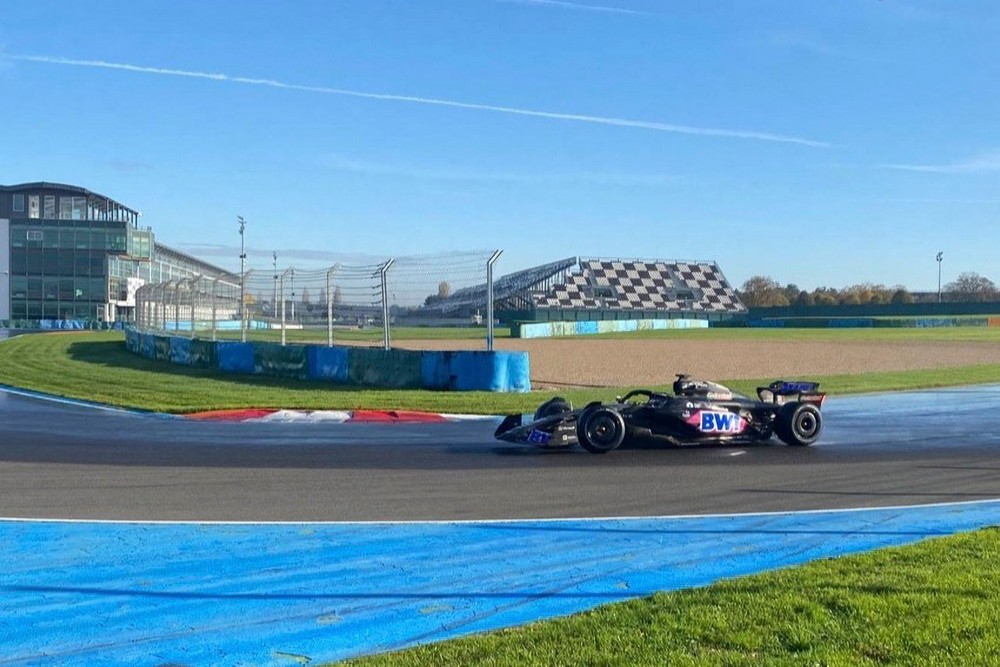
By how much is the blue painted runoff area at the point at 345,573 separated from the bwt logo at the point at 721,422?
3.55 metres

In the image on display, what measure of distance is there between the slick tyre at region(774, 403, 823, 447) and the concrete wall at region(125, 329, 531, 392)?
7.64 m

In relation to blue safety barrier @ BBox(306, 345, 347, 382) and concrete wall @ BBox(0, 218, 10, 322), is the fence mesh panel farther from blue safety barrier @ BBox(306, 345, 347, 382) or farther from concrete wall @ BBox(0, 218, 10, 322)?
concrete wall @ BBox(0, 218, 10, 322)

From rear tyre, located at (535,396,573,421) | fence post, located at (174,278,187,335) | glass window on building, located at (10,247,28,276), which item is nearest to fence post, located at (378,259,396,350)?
rear tyre, located at (535,396,573,421)

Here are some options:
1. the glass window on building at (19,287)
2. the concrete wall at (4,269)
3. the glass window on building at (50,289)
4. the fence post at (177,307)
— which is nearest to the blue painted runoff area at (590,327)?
the fence post at (177,307)

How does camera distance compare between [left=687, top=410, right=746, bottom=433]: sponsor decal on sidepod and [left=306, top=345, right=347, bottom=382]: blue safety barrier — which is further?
[left=306, top=345, right=347, bottom=382]: blue safety barrier

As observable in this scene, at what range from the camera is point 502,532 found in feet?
23.7

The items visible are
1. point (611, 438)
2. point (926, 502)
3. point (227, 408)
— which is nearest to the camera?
point (926, 502)

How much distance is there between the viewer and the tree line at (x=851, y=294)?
12012 centimetres

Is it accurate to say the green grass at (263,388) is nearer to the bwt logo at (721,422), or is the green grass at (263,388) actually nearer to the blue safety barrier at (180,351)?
the blue safety barrier at (180,351)

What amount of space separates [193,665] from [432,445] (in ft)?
24.4

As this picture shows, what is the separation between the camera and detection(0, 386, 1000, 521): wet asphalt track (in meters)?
8.17

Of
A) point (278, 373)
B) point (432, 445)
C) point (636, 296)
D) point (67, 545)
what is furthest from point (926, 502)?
point (636, 296)

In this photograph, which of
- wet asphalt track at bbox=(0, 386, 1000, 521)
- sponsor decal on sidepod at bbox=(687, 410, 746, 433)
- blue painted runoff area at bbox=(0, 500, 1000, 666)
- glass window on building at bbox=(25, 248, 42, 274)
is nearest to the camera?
blue painted runoff area at bbox=(0, 500, 1000, 666)

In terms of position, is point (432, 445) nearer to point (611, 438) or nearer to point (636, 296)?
point (611, 438)
